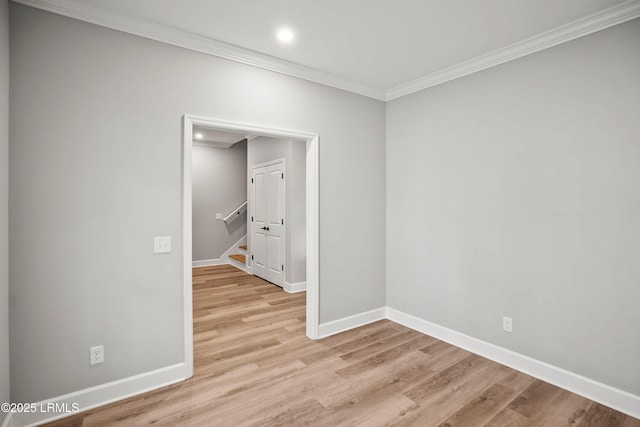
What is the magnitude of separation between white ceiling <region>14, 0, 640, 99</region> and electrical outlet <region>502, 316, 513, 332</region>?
7.40 feet

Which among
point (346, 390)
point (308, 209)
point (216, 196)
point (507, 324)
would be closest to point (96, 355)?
point (346, 390)

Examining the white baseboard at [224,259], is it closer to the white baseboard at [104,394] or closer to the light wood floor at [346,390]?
the light wood floor at [346,390]

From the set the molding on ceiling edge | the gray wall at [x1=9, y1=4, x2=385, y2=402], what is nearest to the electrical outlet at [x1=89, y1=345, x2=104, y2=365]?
the gray wall at [x1=9, y1=4, x2=385, y2=402]

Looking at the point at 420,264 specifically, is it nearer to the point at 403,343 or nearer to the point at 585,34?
the point at 403,343

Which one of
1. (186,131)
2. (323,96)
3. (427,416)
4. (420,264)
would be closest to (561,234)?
(420,264)

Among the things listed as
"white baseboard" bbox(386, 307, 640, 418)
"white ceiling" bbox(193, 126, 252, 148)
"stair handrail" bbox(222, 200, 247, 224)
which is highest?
"white ceiling" bbox(193, 126, 252, 148)

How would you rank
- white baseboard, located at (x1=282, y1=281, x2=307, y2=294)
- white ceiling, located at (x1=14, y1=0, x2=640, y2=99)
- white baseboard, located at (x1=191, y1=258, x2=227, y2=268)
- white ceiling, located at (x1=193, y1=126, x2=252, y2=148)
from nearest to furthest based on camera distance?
1. white ceiling, located at (x1=14, y1=0, x2=640, y2=99)
2. white baseboard, located at (x1=282, y1=281, x2=307, y2=294)
3. white ceiling, located at (x1=193, y1=126, x2=252, y2=148)
4. white baseboard, located at (x1=191, y1=258, x2=227, y2=268)

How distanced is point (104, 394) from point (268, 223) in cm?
365

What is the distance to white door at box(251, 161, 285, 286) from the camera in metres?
5.32

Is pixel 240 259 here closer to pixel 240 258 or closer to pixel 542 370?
pixel 240 258

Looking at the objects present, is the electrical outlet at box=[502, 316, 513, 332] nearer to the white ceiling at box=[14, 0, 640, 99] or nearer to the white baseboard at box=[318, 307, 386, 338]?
the white baseboard at box=[318, 307, 386, 338]

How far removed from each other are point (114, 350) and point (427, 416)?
221cm

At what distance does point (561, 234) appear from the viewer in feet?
8.18

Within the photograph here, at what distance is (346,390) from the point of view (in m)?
2.42
